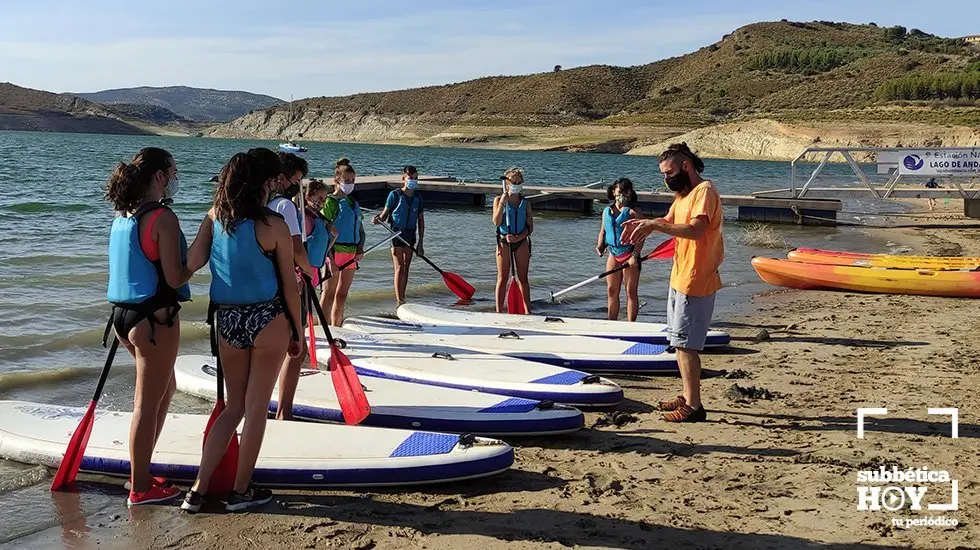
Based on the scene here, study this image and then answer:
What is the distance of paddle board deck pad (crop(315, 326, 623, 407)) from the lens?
281 inches

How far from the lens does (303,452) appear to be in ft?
18.1

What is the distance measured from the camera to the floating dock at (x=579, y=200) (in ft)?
78.9

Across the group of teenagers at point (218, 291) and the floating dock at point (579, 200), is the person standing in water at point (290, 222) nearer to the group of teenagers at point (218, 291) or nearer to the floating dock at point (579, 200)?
the group of teenagers at point (218, 291)

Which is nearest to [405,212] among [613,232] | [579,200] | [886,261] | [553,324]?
[553,324]

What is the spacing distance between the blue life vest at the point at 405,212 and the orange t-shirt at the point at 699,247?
16.6ft

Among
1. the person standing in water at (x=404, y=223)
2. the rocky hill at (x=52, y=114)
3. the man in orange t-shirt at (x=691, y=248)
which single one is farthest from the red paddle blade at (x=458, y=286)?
the rocky hill at (x=52, y=114)

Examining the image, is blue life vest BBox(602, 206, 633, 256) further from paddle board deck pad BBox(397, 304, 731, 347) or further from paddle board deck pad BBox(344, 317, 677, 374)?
paddle board deck pad BBox(344, 317, 677, 374)

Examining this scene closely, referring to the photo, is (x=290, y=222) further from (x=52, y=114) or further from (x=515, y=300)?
(x=52, y=114)

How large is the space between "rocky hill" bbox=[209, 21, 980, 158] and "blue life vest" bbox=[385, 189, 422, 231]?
65.0 m

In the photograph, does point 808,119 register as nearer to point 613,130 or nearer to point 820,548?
point 613,130

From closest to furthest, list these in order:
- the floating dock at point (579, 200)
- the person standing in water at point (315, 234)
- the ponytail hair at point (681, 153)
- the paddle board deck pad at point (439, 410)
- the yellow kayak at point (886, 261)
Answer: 1. the ponytail hair at point (681, 153)
2. the paddle board deck pad at point (439, 410)
3. the person standing in water at point (315, 234)
4. the yellow kayak at point (886, 261)
5. the floating dock at point (579, 200)

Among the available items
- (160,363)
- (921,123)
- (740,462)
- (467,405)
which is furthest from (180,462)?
(921,123)

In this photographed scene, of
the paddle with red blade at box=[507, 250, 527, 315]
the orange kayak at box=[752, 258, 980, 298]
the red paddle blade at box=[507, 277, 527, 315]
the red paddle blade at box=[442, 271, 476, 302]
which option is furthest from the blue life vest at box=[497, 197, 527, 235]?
the orange kayak at box=[752, 258, 980, 298]

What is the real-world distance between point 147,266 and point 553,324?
18.5ft
